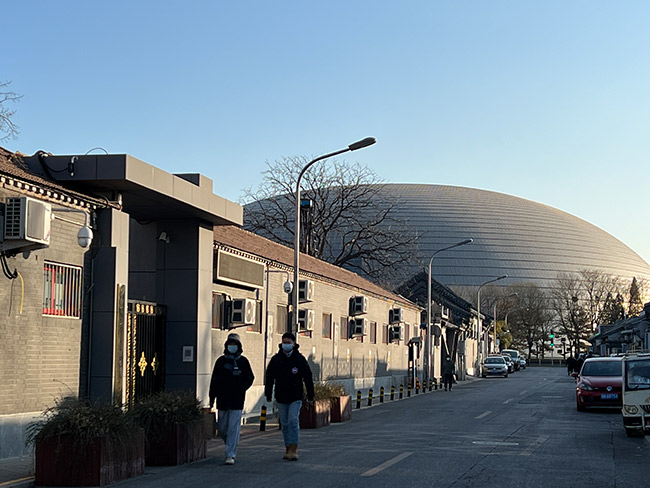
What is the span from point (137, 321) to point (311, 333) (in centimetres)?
1391

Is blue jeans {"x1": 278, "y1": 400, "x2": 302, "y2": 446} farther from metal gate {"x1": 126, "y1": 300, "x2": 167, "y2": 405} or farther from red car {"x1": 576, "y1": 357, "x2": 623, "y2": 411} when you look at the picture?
red car {"x1": 576, "y1": 357, "x2": 623, "y2": 411}

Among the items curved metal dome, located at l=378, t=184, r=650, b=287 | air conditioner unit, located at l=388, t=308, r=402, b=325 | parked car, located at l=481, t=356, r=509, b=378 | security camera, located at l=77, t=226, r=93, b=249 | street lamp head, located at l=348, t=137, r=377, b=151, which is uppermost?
curved metal dome, located at l=378, t=184, r=650, b=287

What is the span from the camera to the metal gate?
19.2m

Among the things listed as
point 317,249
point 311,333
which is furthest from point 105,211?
point 317,249

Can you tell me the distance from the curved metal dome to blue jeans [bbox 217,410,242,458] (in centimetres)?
13615

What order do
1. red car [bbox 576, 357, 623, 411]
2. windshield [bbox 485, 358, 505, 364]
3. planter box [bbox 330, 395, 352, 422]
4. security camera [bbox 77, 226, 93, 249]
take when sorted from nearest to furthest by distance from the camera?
security camera [bbox 77, 226, 93, 249] < planter box [bbox 330, 395, 352, 422] < red car [bbox 576, 357, 623, 411] < windshield [bbox 485, 358, 505, 364]

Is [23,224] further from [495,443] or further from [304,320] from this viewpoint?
[304,320]

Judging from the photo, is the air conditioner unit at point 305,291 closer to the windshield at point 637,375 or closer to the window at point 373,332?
the window at point 373,332

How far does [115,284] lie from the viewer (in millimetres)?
17078

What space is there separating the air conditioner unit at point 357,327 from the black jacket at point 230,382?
82.5ft

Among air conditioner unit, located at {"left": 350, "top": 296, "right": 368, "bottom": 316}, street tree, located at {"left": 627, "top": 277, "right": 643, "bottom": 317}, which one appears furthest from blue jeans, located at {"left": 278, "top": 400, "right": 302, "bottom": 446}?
street tree, located at {"left": 627, "top": 277, "right": 643, "bottom": 317}

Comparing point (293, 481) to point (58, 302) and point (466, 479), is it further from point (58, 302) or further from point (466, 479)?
point (58, 302)

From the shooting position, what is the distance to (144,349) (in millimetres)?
20016

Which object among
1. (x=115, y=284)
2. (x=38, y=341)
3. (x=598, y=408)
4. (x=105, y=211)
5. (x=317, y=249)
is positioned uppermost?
(x=317, y=249)
